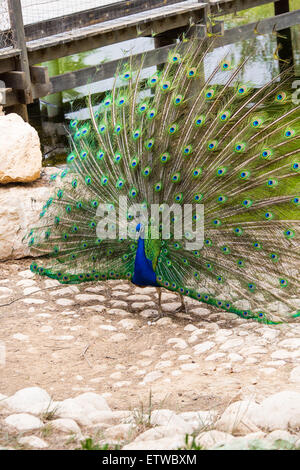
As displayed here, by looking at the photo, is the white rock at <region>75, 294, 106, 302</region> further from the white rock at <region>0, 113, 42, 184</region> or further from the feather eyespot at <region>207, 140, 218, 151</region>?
the feather eyespot at <region>207, 140, 218, 151</region>

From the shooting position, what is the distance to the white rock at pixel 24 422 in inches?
127

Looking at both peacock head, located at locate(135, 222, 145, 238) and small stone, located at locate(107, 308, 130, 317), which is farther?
small stone, located at locate(107, 308, 130, 317)

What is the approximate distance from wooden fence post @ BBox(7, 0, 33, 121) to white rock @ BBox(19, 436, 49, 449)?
6.19 meters

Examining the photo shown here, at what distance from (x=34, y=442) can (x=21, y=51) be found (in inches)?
253

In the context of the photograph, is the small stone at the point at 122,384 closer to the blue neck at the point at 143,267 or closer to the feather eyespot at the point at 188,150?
the blue neck at the point at 143,267

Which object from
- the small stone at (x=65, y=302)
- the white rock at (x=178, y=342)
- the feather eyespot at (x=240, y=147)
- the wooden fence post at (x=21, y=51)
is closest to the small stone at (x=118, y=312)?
the small stone at (x=65, y=302)

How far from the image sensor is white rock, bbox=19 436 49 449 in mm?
3014

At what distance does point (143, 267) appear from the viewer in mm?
5109

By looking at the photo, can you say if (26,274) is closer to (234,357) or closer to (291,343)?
(234,357)

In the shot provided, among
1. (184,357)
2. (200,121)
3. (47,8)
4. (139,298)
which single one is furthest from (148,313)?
(47,8)

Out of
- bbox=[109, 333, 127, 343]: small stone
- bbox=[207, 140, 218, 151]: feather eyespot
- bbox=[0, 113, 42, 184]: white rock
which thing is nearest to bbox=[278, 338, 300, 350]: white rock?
bbox=[109, 333, 127, 343]: small stone

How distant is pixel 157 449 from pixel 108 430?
44 cm

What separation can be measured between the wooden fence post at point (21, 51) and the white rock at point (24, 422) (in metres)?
5.94
